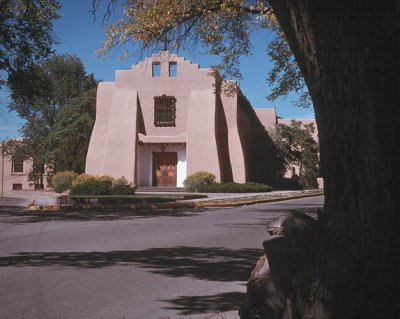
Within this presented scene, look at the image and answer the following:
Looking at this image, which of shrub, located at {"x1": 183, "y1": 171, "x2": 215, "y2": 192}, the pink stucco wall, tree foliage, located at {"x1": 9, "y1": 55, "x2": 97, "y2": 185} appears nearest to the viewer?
shrub, located at {"x1": 183, "y1": 171, "x2": 215, "y2": 192}

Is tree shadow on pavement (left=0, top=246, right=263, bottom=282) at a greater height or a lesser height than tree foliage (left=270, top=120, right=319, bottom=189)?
lesser

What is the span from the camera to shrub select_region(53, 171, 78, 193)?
3247 cm

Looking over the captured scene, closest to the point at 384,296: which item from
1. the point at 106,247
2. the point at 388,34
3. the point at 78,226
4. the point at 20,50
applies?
the point at 388,34

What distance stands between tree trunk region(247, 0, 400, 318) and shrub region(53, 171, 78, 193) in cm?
3019

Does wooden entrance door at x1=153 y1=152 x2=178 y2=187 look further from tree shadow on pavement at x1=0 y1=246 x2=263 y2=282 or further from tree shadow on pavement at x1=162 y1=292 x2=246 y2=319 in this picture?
tree shadow on pavement at x1=162 y1=292 x2=246 y2=319

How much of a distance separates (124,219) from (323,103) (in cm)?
1368

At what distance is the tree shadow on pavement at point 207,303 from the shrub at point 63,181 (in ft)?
89.2

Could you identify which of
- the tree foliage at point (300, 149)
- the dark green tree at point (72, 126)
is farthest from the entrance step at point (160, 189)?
the tree foliage at point (300, 149)

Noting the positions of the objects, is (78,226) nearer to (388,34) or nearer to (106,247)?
(106,247)

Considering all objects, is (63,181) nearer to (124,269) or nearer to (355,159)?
(124,269)

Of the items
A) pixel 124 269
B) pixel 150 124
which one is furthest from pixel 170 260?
pixel 150 124

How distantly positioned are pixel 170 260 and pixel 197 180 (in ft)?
80.7

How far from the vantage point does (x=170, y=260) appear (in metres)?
8.73

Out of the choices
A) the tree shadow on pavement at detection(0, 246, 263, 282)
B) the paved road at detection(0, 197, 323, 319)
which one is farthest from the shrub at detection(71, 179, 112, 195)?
the tree shadow on pavement at detection(0, 246, 263, 282)
